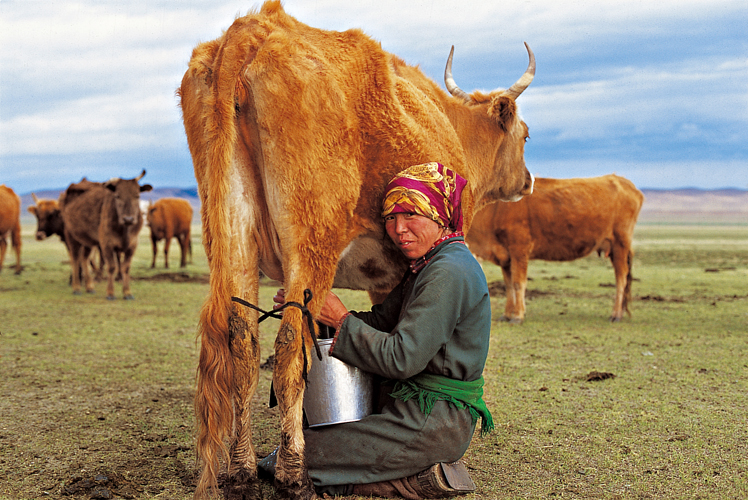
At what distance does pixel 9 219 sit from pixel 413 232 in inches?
694

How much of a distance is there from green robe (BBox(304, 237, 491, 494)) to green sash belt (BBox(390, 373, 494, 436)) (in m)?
0.03

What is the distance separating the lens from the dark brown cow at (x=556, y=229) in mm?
10117

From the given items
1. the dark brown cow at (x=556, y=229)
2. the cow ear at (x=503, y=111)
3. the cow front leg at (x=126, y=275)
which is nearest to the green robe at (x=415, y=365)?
the cow ear at (x=503, y=111)

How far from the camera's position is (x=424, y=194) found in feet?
11.0

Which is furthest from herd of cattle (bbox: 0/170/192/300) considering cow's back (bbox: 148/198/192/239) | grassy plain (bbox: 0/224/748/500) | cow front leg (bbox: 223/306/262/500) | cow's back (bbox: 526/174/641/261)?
cow front leg (bbox: 223/306/262/500)

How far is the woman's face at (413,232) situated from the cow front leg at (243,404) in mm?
903

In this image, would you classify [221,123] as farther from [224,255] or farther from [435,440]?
[435,440]

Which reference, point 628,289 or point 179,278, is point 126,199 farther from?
point 628,289

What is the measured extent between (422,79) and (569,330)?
5322 mm

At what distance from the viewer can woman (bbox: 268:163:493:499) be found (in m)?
3.17

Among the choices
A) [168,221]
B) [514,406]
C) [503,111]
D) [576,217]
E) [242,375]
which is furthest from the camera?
[168,221]

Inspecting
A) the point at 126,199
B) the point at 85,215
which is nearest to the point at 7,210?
the point at 85,215

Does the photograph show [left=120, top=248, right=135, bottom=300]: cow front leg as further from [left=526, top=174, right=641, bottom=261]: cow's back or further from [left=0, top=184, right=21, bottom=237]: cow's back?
[left=526, top=174, right=641, bottom=261]: cow's back

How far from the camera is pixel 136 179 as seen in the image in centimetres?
1345
